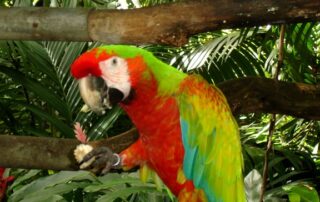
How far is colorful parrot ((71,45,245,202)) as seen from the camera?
79cm

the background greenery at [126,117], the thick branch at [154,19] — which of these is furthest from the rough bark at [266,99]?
the thick branch at [154,19]

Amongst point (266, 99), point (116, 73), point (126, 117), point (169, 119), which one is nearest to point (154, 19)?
point (116, 73)

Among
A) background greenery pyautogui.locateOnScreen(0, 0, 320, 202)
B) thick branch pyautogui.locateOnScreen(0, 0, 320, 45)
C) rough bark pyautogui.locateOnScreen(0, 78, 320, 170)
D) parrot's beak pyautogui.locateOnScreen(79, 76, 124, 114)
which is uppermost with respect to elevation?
thick branch pyautogui.locateOnScreen(0, 0, 320, 45)

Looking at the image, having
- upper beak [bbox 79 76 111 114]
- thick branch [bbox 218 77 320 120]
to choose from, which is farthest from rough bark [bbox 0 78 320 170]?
upper beak [bbox 79 76 111 114]

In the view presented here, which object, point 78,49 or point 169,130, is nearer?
point 169,130

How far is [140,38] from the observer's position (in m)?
0.73

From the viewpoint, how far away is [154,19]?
72 centimetres

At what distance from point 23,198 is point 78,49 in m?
0.63

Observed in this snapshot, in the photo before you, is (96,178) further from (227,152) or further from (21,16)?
(21,16)

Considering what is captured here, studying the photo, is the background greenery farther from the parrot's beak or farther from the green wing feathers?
the parrot's beak

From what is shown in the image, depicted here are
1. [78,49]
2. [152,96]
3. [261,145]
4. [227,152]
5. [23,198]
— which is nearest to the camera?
[152,96]

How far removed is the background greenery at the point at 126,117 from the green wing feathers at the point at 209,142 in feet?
0.45

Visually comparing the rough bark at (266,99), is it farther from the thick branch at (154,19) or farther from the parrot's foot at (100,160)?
the thick branch at (154,19)

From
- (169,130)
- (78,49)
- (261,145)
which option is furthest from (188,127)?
(261,145)
